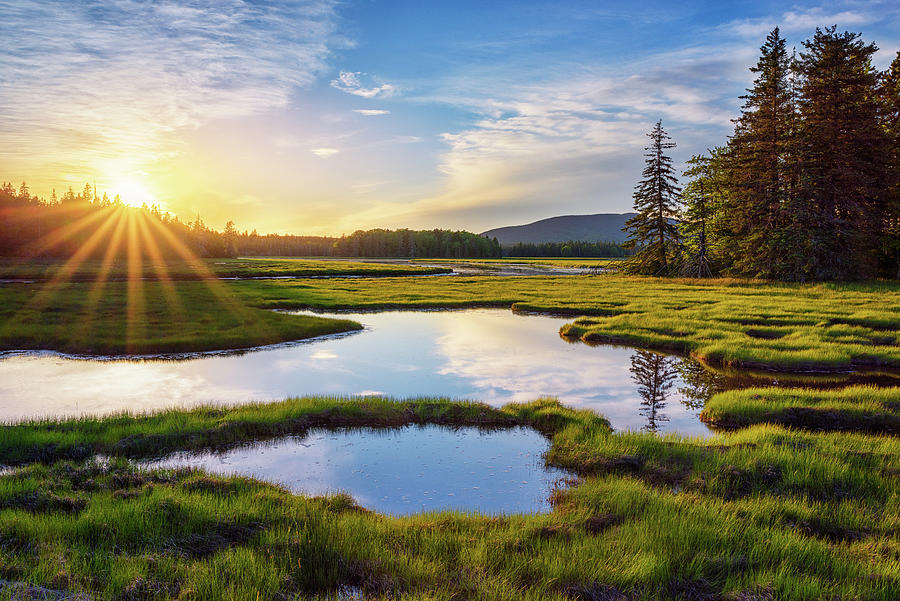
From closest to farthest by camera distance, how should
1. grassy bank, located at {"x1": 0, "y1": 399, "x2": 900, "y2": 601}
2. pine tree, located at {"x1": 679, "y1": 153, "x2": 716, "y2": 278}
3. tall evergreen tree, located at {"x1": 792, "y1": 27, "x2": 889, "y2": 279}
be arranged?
grassy bank, located at {"x1": 0, "y1": 399, "x2": 900, "y2": 601}, tall evergreen tree, located at {"x1": 792, "y1": 27, "x2": 889, "y2": 279}, pine tree, located at {"x1": 679, "y1": 153, "x2": 716, "y2": 278}

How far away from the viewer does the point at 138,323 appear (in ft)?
92.6

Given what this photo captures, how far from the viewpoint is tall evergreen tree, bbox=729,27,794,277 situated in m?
46.3

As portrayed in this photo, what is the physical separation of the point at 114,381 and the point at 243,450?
1025 centimetres

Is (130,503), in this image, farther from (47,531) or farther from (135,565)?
(135,565)

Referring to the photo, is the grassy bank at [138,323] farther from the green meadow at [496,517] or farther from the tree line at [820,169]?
the tree line at [820,169]

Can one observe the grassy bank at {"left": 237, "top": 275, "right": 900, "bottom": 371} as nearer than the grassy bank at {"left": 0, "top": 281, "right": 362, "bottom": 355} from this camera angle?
Yes

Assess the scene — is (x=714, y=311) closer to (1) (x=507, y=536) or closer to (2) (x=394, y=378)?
(2) (x=394, y=378)

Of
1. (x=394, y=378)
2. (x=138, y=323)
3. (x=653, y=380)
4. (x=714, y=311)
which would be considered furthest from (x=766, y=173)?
(x=138, y=323)

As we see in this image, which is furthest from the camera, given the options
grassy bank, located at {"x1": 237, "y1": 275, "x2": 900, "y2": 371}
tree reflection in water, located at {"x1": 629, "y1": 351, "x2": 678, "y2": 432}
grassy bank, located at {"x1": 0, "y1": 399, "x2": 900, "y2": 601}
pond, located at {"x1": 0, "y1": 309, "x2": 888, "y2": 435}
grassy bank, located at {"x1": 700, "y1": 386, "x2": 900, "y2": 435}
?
grassy bank, located at {"x1": 237, "y1": 275, "x2": 900, "y2": 371}

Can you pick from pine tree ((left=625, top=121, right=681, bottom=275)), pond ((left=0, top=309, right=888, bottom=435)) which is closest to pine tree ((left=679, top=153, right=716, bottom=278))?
pine tree ((left=625, top=121, right=681, bottom=275))

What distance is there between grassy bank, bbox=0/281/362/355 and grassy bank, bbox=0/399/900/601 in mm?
16385

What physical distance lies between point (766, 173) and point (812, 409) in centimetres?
4478

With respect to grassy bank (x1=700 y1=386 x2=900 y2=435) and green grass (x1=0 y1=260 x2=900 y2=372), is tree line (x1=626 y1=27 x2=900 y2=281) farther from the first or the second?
grassy bank (x1=700 y1=386 x2=900 y2=435)

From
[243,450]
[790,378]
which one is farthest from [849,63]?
[243,450]
